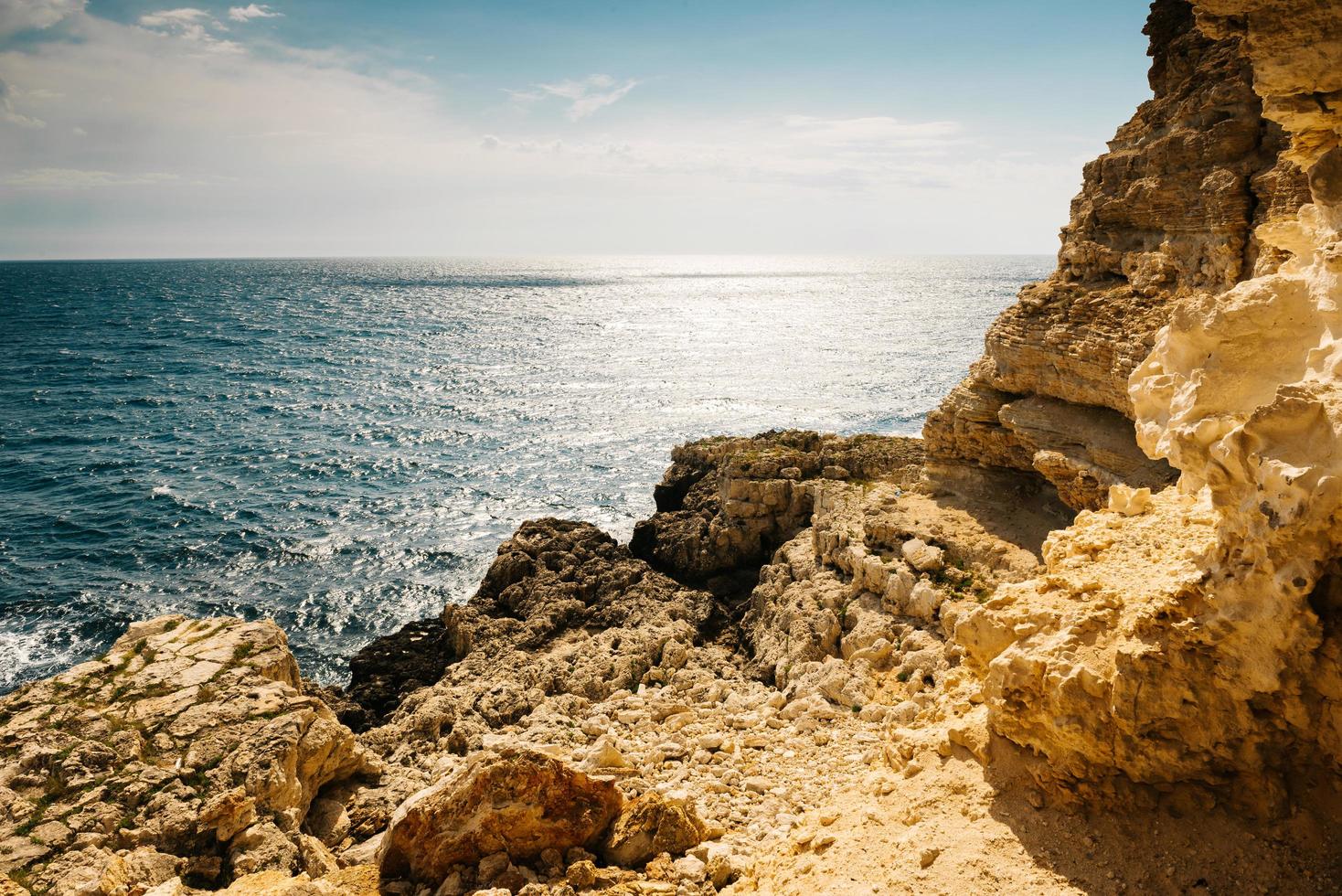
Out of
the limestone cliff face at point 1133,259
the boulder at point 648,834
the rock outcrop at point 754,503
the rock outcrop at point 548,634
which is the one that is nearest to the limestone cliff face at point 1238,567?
the boulder at point 648,834

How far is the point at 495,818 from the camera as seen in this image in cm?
995

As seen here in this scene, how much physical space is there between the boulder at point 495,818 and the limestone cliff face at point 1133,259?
13064mm

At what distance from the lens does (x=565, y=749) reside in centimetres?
Answer: 1419

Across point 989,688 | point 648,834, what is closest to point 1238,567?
point 989,688

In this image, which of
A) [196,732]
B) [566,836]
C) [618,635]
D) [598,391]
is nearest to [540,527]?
[618,635]

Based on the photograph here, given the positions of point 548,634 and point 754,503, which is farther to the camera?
point 754,503

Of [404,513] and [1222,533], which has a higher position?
[1222,533]

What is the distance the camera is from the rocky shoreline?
753cm

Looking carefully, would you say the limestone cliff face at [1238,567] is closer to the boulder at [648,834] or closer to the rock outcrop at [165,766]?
the boulder at [648,834]

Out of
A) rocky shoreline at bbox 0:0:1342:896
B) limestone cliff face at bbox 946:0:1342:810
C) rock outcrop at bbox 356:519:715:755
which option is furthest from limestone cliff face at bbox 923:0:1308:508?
rock outcrop at bbox 356:519:715:755

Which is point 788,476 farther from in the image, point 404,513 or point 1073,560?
point 404,513

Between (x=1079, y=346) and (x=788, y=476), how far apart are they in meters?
10.1

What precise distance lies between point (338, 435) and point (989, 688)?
50239 millimetres

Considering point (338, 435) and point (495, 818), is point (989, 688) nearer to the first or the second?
point (495, 818)
